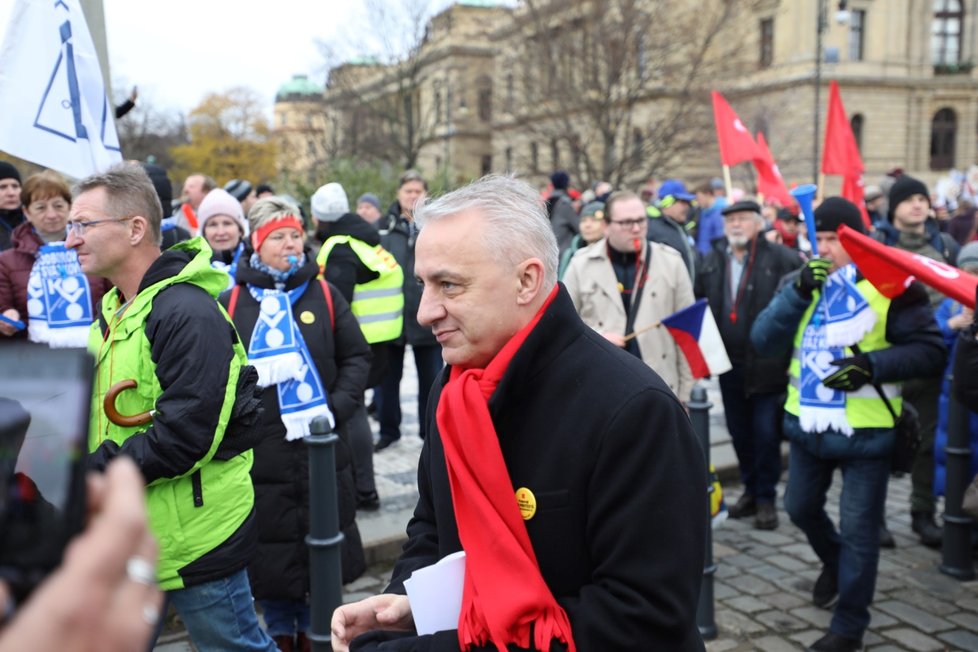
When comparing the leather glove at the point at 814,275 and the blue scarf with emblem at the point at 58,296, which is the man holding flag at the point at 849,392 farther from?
the blue scarf with emblem at the point at 58,296

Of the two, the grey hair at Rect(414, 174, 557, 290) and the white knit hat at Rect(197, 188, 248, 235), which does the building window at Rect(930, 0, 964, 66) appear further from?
the grey hair at Rect(414, 174, 557, 290)

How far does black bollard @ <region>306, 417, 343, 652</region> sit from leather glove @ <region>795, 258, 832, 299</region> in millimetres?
2635

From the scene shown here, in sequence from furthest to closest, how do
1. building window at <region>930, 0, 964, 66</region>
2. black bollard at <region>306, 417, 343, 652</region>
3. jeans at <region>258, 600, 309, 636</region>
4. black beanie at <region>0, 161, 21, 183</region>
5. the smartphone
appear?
building window at <region>930, 0, 964, 66</region> < black beanie at <region>0, 161, 21, 183</region> < jeans at <region>258, 600, 309, 636</region> < black bollard at <region>306, 417, 343, 652</region> < the smartphone

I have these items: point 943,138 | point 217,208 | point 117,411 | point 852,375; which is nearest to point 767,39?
point 943,138

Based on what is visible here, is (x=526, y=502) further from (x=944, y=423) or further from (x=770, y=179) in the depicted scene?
(x=770, y=179)

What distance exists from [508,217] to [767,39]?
50.0 m

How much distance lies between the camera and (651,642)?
74.0 inches

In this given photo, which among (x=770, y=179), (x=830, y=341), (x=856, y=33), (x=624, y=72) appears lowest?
(x=830, y=341)

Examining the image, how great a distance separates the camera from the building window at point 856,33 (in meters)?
51.2

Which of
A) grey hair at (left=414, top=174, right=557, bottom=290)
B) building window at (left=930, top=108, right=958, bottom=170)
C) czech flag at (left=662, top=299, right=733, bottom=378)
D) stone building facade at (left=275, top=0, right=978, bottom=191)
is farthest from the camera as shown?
building window at (left=930, top=108, right=958, bottom=170)

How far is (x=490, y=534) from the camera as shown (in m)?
1.96

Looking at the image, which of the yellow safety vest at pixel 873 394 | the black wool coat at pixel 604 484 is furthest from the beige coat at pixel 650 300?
the black wool coat at pixel 604 484

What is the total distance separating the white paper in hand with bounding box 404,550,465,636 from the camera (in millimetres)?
2119

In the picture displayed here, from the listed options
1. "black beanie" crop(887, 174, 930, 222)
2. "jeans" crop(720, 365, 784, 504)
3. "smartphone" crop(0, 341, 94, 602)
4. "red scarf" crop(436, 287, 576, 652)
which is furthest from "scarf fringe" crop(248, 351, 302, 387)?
"black beanie" crop(887, 174, 930, 222)
